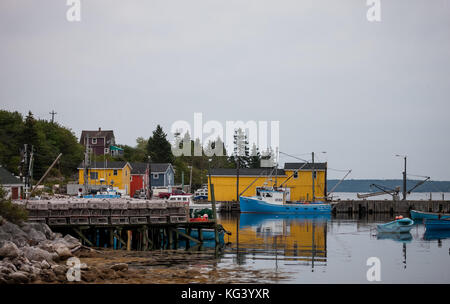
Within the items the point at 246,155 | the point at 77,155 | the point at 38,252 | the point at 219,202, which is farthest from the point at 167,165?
the point at 38,252

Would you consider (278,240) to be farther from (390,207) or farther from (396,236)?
(390,207)

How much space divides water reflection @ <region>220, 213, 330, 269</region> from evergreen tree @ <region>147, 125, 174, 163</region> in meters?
54.9

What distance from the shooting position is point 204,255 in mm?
38562

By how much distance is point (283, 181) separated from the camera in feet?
300

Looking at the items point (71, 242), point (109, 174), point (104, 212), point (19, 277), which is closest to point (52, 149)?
point (109, 174)

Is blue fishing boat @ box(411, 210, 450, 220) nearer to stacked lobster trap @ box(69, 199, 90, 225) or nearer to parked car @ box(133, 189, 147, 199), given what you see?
parked car @ box(133, 189, 147, 199)

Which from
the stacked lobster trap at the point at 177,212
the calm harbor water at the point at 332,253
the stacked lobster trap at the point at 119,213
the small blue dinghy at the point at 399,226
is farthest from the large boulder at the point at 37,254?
the small blue dinghy at the point at 399,226

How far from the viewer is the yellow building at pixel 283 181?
299 feet

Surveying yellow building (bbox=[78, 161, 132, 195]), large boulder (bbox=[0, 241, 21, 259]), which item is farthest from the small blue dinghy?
yellow building (bbox=[78, 161, 132, 195])

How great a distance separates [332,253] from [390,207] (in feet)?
169

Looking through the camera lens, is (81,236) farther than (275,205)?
No

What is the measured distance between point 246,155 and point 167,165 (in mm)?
51591

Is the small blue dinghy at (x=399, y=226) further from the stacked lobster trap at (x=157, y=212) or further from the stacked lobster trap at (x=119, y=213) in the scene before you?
the stacked lobster trap at (x=119, y=213)
